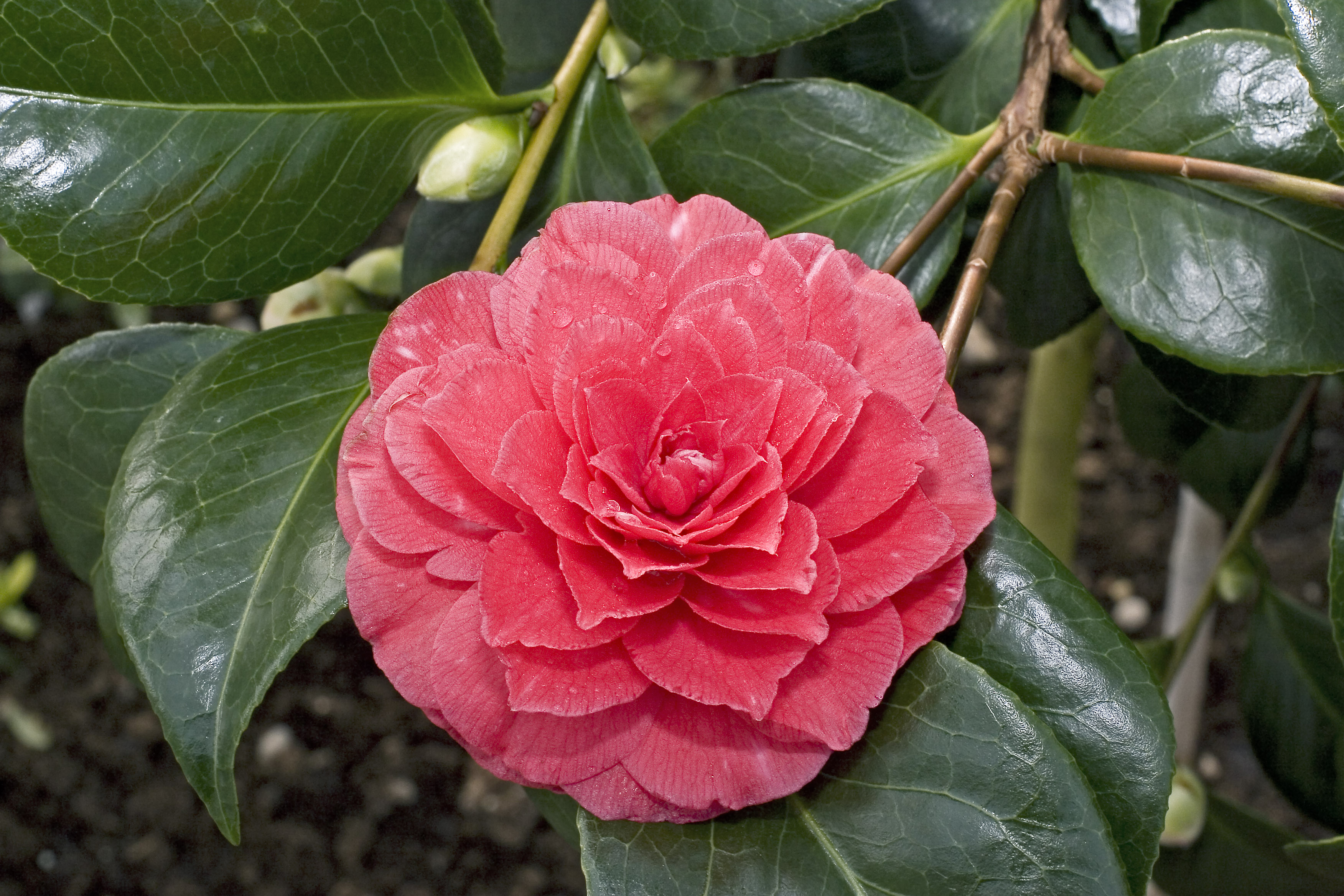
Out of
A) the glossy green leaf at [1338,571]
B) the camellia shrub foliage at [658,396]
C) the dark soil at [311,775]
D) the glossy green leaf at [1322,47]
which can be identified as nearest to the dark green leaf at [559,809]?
the camellia shrub foliage at [658,396]

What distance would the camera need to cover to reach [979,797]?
479 millimetres

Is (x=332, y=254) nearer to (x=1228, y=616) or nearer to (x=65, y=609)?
(x=65, y=609)

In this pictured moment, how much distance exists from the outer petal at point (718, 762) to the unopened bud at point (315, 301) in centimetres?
44

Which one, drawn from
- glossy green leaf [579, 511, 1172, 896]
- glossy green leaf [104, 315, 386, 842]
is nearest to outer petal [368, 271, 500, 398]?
glossy green leaf [104, 315, 386, 842]

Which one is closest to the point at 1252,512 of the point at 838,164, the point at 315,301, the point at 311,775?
the point at 838,164

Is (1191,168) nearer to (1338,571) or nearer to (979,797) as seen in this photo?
(1338,571)

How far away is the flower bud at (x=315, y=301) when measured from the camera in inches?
30.3

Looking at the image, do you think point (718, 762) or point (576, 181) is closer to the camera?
point (718, 762)

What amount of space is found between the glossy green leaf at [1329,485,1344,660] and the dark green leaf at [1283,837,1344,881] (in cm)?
11

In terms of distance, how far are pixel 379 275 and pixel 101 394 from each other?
20 cm

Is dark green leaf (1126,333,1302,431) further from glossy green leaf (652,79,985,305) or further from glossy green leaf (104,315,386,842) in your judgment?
glossy green leaf (104,315,386,842)

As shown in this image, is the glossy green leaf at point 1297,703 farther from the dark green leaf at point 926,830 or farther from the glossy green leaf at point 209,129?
the glossy green leaf at point 209,129

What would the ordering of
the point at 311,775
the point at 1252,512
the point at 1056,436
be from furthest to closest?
the point at 311,775 → the point at 1056,436 → the point at 1252,512

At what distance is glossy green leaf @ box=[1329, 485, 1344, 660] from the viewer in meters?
0.51
